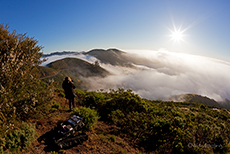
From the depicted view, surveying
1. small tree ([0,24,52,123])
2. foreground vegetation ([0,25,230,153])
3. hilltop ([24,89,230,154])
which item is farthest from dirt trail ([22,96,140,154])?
small tree ([0,24,52,123])

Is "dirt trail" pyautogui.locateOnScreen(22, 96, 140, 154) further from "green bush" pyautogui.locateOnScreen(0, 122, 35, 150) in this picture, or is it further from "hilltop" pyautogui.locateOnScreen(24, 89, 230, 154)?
"green bush" pyautogui.locateOnScreen(0, 122, 35, 150)

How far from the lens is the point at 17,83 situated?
→ 4840 mm

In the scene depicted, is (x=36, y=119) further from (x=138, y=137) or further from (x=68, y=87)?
(x=138, y=137)

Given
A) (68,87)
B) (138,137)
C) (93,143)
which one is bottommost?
(138,137)

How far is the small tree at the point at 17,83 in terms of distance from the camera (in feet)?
13.9

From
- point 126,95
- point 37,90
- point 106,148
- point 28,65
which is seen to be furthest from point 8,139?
point 126,95

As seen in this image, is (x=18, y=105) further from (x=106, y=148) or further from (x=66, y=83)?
→ (x=106, y=148)

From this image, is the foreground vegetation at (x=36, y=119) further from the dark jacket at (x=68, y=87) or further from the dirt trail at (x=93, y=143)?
the dark jacket at (x=68, y=87)

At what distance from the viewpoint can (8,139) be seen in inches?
152

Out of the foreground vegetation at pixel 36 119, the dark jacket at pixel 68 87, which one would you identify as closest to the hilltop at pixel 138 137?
the foreground vegetation at pixel 36 119

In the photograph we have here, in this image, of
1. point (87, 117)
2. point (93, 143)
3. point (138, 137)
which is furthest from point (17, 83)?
point (138, 137)

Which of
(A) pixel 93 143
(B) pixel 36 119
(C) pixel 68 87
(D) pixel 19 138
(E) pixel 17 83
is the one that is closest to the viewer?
(D) pixel 19 138

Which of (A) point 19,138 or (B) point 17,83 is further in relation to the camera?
(B) point 17,83

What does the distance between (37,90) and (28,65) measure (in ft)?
4.26
